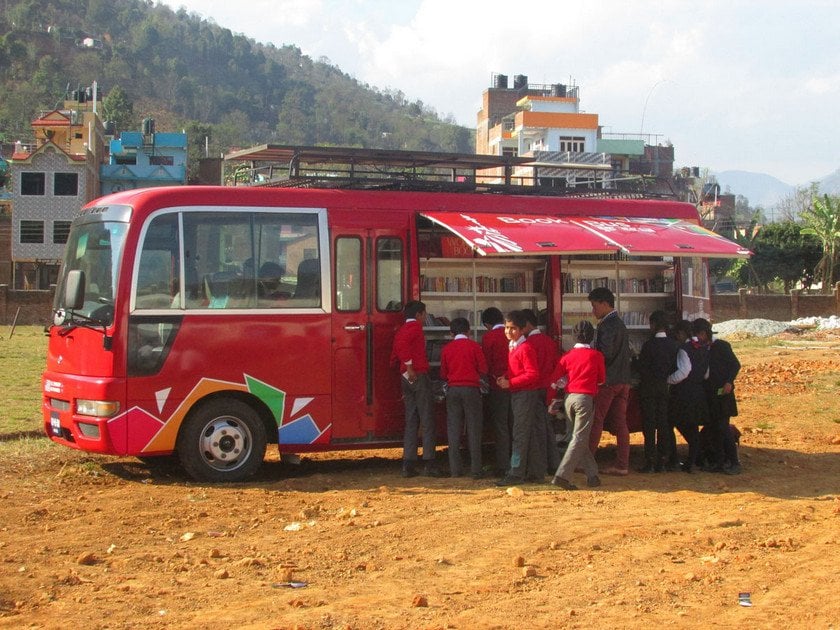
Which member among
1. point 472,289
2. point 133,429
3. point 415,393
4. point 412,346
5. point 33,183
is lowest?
point 133,429

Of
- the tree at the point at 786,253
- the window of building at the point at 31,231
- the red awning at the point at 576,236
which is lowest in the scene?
the red awning at the point at 576,236

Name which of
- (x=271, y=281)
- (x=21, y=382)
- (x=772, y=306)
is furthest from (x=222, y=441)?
(x=772, y=306)

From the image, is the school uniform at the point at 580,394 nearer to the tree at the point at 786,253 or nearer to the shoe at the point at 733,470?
the shoe at the point at 733,470

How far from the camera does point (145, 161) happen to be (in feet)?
231

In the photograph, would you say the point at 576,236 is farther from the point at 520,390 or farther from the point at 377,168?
the point at 377,168

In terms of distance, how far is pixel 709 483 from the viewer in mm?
11156

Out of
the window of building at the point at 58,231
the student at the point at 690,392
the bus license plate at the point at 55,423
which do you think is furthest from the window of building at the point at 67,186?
the student at the point at 690,392

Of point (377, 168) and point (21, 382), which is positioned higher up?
point (377, 168)

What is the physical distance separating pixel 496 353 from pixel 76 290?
4.13 meters

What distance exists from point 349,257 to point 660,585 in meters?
5.28

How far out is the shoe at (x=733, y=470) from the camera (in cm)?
1171

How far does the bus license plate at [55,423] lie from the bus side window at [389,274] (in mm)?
3295

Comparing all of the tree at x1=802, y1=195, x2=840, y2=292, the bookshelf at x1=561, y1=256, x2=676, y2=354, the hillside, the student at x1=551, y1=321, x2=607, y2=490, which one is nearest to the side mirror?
the student at x1=551, y1=321, x2=607, y2=490

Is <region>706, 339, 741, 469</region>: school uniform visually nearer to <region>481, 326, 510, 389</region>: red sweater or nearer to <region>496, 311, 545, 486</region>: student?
<region>496, 311, 545, 486</region>: student
